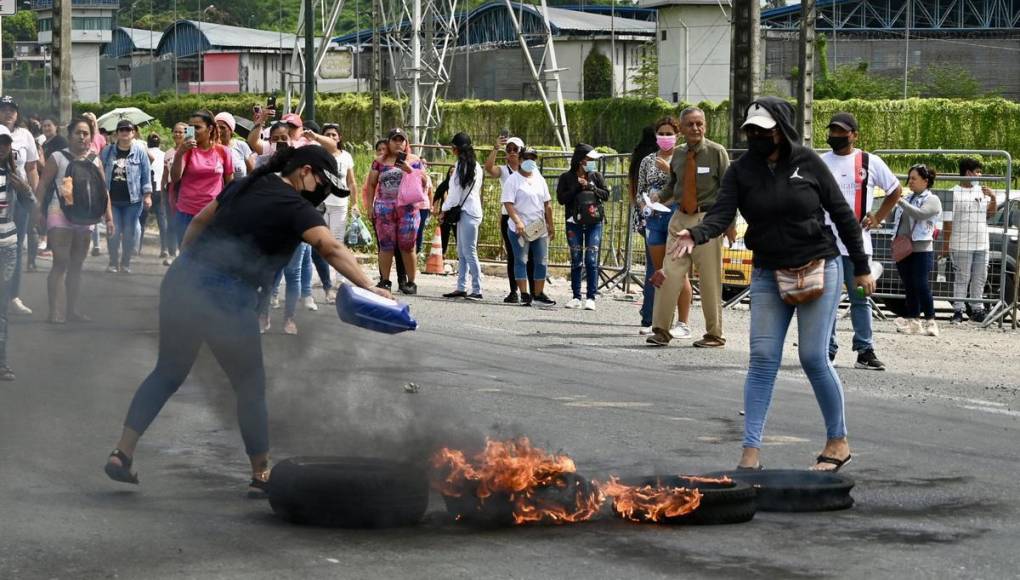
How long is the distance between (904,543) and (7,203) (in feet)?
23.7

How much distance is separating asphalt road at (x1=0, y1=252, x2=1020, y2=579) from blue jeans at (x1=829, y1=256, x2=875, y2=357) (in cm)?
47

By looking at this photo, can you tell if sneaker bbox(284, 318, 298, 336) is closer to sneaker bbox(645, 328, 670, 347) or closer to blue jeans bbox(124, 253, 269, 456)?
→ blue jeans bbox(124, 253, 269, 456)

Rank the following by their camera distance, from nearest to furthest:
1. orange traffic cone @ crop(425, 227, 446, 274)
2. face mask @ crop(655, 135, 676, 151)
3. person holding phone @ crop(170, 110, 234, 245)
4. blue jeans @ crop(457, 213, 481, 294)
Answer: face mask @ crop(655, 135, 676, 151) < person holding phone @ crop(170, 110, 234, 245) < blue jeans @ crop(457, 213, 481, 294) < orange traffic cone @ crop(425, 227, 446, 274)

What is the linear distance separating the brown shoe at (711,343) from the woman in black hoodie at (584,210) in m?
3.37

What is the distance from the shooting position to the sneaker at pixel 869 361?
12.2m

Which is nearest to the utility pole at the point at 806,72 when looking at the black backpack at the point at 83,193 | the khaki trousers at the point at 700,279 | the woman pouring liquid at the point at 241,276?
the khaki trousers at the point at 700,279

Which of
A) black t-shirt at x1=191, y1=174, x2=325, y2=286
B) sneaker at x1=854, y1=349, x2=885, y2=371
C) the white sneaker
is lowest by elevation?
sneaker at x1=854, y1=349, x2=885, y2=371

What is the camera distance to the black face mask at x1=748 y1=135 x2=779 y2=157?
24.3 ft

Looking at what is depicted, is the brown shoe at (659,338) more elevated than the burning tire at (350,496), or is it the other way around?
the burning tire at (350,496)

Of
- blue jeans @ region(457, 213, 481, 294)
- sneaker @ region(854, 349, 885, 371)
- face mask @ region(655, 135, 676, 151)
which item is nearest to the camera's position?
sneaker @ region(854, 349, 885, 371)

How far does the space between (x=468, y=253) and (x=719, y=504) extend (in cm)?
1168

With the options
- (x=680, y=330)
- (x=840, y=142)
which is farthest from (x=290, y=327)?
(x=680, y=330)

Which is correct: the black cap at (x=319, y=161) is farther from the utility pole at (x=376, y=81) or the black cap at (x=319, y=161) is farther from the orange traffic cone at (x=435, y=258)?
the utility pole at (x=376, y=81)

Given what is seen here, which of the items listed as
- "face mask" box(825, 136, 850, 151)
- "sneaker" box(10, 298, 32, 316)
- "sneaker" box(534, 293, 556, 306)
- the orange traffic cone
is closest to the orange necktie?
"face mask" box(825, 136, 850, 151)
